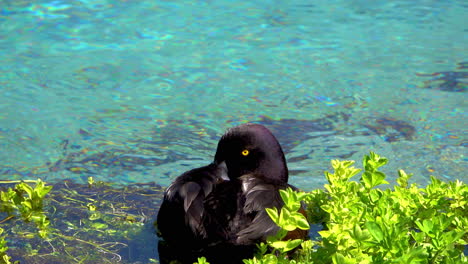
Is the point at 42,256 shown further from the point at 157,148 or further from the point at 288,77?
the point at 288,77

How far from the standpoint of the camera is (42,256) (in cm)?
368

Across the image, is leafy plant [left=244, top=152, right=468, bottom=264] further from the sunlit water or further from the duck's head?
the sunlit water

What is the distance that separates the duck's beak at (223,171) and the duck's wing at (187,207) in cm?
12

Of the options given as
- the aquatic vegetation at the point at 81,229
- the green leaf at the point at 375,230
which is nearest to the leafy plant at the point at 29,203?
the aquatic vegetation at the point at 81,229

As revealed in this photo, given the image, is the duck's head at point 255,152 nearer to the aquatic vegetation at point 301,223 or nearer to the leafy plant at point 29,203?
the aquatic vegetation at point 301,223

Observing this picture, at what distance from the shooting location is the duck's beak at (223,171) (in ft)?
13.8

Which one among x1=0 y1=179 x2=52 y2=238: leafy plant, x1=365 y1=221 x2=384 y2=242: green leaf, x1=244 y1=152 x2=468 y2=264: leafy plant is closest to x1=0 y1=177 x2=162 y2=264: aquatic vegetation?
x1=0 y1=179 x2=52 y2=238: leafy plant

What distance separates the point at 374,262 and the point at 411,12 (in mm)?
8794

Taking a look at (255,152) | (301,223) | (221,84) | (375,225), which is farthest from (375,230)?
(221,84)

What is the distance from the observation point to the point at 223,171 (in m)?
4.27

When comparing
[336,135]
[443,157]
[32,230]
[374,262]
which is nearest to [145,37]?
[336,135]

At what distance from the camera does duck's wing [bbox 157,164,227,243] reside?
3.57 meters

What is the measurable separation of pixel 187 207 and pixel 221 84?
4754mm

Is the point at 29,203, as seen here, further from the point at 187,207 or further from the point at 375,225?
the point at 375,225
